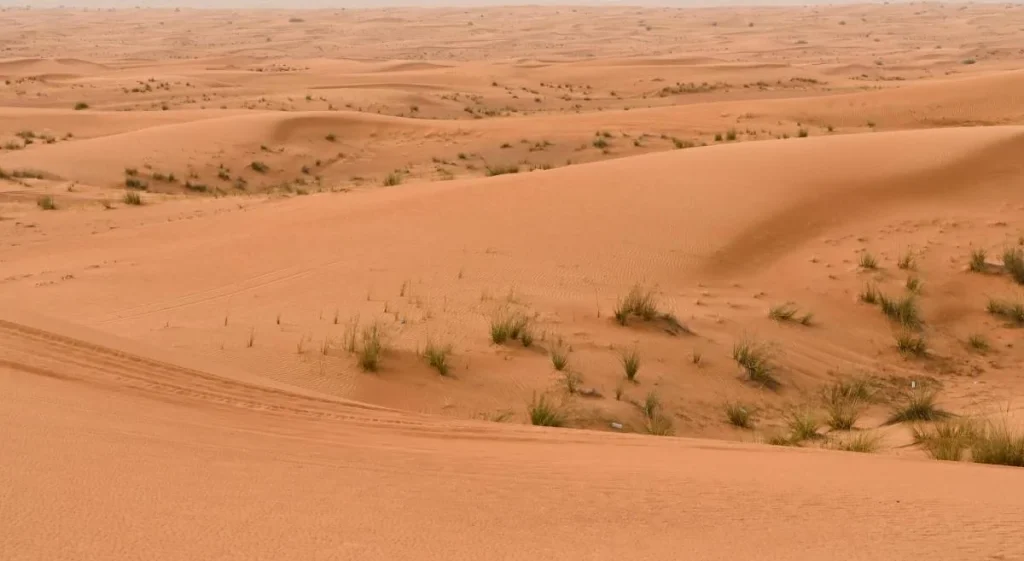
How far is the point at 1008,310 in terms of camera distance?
1177cm

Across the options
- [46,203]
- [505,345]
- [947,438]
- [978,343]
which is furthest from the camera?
[46,203]

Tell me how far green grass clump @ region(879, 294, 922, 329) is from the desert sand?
3.4 inches

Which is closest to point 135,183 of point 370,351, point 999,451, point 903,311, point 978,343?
point 370,351

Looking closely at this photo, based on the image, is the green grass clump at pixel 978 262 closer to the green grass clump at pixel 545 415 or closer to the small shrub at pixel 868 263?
the small shrub at pixel 868 263

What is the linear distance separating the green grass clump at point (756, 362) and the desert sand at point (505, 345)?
3cm

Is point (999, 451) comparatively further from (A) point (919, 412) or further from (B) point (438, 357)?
(B) point (438, 357)

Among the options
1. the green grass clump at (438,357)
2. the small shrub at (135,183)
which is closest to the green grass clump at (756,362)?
the green grass clump at (438,357)

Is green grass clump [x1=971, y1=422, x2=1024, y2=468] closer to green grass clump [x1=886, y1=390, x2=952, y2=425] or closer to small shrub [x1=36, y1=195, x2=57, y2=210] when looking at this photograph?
green grass clump [x1=886, y1=390, x2=952, y2=425]

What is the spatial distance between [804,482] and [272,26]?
109 m

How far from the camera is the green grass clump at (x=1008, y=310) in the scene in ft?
38.3

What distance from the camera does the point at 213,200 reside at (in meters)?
19.1

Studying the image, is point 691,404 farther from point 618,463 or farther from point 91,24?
point 91,24

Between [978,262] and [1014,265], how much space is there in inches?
15.4

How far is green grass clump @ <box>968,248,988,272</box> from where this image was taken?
12.7m
